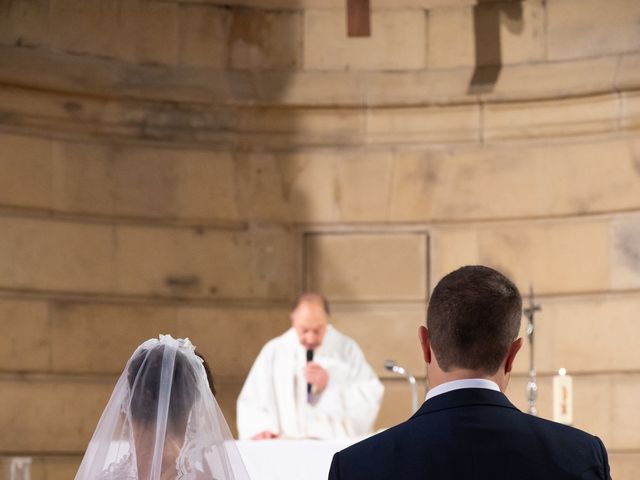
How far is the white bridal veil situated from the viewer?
3.95 m

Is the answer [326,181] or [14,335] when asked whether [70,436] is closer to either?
[14,335]

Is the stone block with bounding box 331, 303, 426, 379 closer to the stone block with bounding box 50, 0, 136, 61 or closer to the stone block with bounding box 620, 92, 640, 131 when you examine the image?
the stone block with bounding box 620, 92, 640, 131

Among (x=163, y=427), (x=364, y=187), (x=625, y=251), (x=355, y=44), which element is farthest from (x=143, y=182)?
(x=163, y=427)

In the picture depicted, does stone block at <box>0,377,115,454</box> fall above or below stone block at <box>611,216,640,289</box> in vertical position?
below

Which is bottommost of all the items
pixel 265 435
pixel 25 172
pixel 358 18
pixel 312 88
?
pixel 265 435

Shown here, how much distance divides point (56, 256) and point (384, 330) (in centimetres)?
251

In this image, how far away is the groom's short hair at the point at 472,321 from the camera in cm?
275

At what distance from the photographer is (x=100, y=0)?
33.5 ft

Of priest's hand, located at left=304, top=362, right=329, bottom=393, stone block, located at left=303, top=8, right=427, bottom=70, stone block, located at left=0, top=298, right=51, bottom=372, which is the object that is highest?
stone block, located at left=303, top=8, right=427, bottom=70

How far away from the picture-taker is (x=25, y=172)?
385 inches

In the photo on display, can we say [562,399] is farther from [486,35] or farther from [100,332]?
[100,332]

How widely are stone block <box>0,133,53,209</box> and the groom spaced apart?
7303 millimetres

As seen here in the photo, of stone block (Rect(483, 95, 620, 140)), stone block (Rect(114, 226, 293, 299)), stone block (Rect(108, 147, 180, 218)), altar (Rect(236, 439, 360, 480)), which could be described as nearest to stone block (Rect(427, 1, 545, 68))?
stone block (Rect(483, 95, 620, 140))

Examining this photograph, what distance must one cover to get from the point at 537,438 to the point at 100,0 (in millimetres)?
8048
